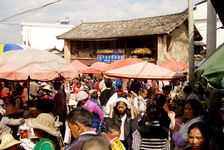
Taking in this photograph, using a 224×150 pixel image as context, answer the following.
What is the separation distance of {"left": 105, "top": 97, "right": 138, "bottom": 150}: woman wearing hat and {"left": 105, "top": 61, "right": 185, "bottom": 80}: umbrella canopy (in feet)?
5.35

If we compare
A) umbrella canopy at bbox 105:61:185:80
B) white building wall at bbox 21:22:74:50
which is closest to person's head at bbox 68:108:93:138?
umbrella canopy at bbox 105:61:185:80

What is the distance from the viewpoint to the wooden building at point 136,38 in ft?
64.1

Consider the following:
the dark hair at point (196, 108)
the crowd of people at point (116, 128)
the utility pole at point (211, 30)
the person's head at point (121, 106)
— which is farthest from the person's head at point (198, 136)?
the utility pole at point (211, 30)

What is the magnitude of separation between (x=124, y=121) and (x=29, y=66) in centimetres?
203

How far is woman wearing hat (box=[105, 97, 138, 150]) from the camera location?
4.23 m

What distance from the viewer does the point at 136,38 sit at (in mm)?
22281

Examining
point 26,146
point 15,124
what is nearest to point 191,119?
point 26,146

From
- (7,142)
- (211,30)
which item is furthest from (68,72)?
(211,30)

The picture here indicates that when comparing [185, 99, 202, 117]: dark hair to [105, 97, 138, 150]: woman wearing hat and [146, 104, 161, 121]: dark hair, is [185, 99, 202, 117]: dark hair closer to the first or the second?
[146, 104, 161, 121]: dark hair

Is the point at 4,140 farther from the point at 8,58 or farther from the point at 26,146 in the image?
the point at 8,58

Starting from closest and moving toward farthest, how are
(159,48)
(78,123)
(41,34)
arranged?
1. (78,123)
2. (159,48)
3. (41,34)

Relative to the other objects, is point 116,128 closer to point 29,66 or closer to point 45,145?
point 45,145

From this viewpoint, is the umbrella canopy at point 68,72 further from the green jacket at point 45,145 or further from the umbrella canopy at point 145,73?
the green jacket at point 45,145

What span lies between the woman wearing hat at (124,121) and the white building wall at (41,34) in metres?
34.3
